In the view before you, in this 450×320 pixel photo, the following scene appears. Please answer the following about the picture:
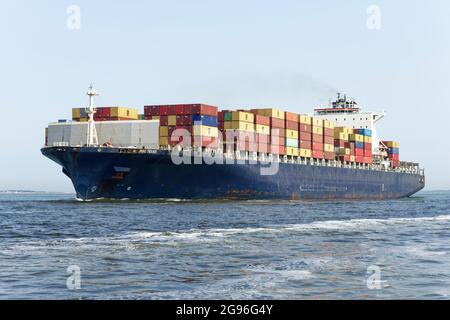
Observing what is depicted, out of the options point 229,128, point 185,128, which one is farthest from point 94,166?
point 229,128

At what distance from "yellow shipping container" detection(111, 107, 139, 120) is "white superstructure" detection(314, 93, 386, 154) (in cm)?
4756

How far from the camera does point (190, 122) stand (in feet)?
182

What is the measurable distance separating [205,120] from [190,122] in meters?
1.50

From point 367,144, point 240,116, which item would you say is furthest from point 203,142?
point 367,144

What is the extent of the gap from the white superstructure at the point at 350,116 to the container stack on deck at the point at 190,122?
46.2 meters

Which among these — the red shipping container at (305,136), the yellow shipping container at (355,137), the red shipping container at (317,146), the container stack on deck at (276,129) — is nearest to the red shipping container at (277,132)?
the container stack on deck at (276,129)

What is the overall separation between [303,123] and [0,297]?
6131 cm

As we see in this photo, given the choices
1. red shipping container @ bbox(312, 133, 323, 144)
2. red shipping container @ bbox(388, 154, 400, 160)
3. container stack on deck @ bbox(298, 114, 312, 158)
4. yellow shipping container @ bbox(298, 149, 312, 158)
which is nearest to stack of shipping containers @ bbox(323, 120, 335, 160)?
red shipping container @ bbox(312, 133, 323, 144)

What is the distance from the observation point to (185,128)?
55.5m

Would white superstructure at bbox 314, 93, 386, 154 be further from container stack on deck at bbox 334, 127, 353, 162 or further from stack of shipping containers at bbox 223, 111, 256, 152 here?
stack of shipping containers at bbox 223, 111, 256, 152

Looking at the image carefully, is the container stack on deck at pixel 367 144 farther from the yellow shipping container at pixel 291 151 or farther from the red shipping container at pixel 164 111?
the red shipping container at pixel 164 111

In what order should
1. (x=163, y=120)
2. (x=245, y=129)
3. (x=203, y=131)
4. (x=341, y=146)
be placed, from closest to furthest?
(x=203, y=131)
(x=163, y=120)
(x=245, y=129)
(x=341, y=146)

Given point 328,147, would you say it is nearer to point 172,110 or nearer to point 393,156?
point 393,156
